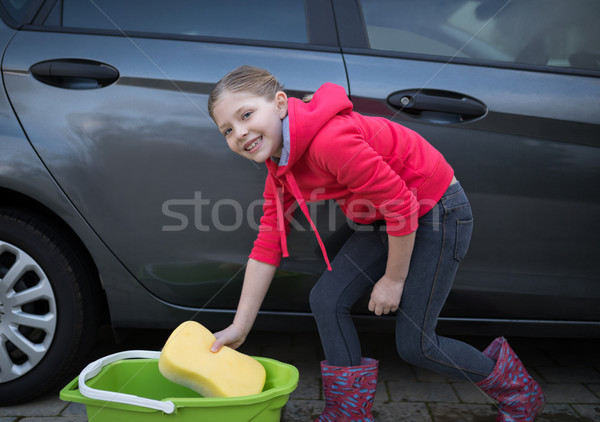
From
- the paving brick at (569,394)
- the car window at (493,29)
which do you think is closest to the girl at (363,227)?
the paving brick at (569,394)

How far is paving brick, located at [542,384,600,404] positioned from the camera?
216 centimetres

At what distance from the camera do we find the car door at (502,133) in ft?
6.32

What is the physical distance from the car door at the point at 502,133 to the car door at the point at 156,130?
0.62 feet

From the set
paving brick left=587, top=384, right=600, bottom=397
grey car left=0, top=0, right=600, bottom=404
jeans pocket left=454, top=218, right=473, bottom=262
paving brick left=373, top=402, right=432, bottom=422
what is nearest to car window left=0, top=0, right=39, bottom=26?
grey car left=0, top=0, right=600, bottom=404

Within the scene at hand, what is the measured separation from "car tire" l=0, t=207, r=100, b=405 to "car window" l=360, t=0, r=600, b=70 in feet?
4.25

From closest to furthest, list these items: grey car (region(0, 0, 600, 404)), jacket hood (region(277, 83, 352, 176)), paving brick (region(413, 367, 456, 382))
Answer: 1. jacket hood (region(277, 83, 352, 176))
2. grey car (region(0, 0, 600, 404))
3. paving brick (region(413, 367, 456, 382))

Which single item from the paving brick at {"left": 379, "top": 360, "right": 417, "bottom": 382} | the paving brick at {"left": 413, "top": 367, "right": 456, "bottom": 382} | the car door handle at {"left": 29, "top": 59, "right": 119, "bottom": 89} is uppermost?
the car door handle at {"left": 29, "top": 59, "right": 119, "bottom": 89}

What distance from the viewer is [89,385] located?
161cm

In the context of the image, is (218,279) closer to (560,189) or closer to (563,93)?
(560,189)

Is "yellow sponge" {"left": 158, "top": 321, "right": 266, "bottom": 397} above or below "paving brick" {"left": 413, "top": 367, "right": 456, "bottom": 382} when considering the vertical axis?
above

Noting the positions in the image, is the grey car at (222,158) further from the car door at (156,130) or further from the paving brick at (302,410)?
the paving brick at (302,410)

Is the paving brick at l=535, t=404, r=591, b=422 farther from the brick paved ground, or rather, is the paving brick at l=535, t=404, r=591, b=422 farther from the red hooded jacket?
the red hooded jacket

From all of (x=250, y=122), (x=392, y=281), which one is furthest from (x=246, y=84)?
(x=392, y=281)

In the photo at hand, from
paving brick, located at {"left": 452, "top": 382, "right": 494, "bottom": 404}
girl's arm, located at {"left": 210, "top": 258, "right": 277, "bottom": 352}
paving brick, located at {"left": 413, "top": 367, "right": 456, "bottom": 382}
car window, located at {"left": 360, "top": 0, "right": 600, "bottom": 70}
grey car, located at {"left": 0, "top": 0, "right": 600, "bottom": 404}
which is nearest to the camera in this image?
girl's arm, located at {"left": 210, "top": 258, "right": 277, "bottom": 352}
